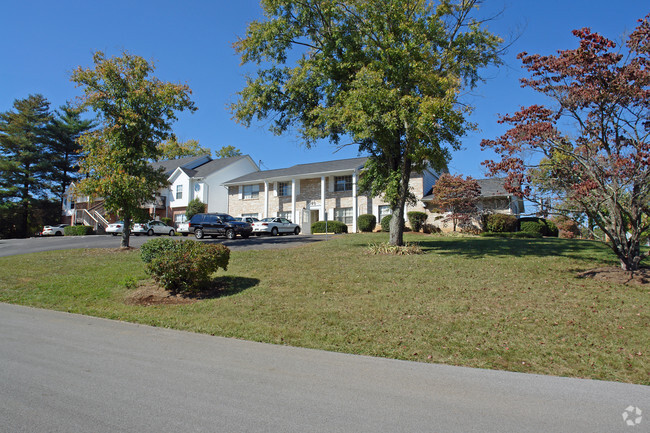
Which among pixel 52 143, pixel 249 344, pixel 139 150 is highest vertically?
pixel 52 143

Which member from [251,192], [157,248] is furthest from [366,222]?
[157,248]

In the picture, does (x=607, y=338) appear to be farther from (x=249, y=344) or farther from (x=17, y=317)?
(x=17, y=317)

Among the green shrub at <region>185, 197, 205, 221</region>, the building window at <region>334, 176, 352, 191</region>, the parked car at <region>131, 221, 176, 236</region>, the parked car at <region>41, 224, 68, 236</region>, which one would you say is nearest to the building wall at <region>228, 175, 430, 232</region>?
the building window at <region>334, 176, 352, 191</region>

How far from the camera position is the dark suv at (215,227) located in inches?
1059

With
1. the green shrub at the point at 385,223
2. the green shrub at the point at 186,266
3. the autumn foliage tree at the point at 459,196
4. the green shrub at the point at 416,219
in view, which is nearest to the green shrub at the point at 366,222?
the green shrub at the point at 385,223

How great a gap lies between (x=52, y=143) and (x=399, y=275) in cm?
5458

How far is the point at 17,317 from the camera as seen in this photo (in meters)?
8.90

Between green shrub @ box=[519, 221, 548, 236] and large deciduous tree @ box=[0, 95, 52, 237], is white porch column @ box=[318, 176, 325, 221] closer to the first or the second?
green shrub @ box=[519, 221, 548, 236]

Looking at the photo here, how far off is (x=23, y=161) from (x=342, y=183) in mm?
40578

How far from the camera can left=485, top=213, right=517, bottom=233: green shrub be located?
2803 centimetres

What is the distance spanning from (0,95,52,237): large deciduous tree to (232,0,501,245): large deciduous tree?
4427 centimetres

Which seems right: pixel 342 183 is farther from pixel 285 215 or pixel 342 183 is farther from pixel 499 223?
pixel 499 223

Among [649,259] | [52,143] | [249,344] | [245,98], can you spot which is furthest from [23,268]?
[52,143]

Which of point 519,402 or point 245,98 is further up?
point 245,98
